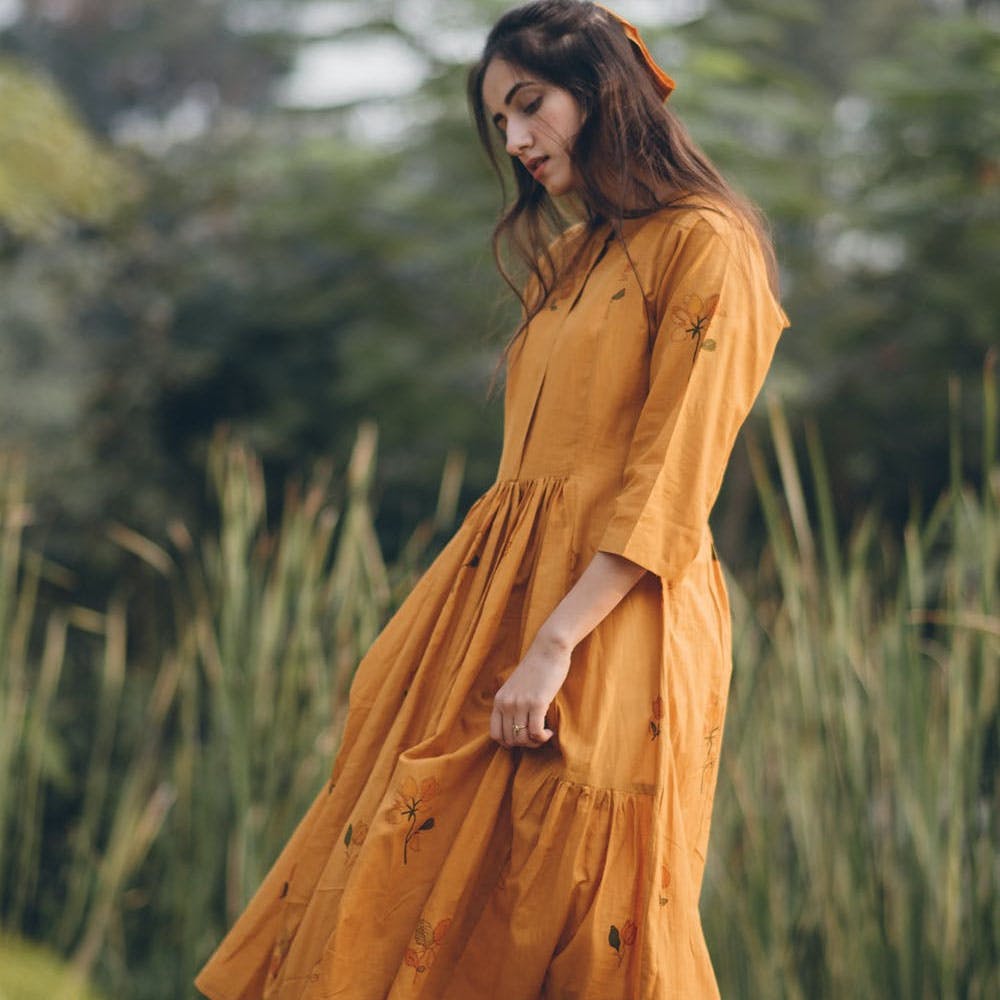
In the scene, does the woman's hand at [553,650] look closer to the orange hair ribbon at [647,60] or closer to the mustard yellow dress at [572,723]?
the mustard yellow dress at [572,723]

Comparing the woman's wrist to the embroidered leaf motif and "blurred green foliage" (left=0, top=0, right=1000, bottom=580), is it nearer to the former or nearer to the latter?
the embroidered leaf motif

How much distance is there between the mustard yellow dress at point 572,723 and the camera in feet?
4.35

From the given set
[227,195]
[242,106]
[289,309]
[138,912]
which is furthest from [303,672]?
[242,106]

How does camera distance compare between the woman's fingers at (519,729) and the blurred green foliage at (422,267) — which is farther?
the blurred green foliage at (422,267)

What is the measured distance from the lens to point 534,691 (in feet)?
4.39

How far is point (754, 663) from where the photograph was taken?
2.47 m

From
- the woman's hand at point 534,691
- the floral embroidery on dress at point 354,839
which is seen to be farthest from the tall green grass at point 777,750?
the woman's hand at point 534,691

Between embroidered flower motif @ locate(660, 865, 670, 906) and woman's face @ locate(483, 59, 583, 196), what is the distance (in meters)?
0.78

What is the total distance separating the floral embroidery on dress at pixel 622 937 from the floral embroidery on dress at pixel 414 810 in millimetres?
229

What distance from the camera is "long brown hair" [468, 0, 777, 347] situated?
1486mm

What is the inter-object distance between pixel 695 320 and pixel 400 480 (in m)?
5.87

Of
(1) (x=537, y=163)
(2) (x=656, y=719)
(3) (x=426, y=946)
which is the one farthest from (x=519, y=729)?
(1) (x=537, y=163)

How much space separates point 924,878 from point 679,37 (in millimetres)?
5199

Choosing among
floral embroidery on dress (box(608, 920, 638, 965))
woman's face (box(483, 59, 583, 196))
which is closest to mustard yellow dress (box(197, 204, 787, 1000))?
floral embroidery on dress (box(608, 920, 638, 965))
